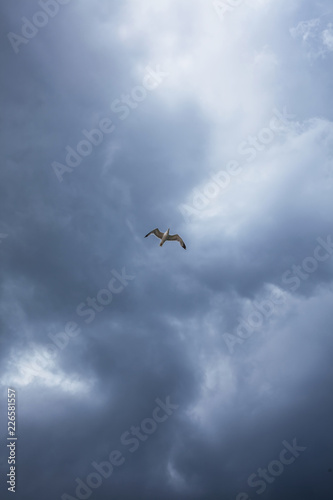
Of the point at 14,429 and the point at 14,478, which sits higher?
the point at 14,429

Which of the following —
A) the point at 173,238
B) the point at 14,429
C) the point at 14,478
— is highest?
the point at 173,238

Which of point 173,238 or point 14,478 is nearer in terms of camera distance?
point 14,478

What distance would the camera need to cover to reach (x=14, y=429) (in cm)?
5422

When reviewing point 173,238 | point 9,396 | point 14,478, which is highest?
point 173,238

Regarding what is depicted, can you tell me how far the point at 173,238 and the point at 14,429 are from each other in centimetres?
4390

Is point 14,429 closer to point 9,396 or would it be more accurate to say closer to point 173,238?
point 9,396

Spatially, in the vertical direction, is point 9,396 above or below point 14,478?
above

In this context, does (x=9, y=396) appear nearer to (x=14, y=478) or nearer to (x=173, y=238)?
(x=14, y=478)

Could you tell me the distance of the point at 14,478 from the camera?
52.4m

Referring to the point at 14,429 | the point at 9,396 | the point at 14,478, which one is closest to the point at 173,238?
the point at 9,396

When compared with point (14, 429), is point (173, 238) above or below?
above

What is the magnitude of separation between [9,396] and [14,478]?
43.5ft

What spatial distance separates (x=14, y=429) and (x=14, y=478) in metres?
7.56

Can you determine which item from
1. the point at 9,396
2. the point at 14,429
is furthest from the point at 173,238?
the point at 14,429
